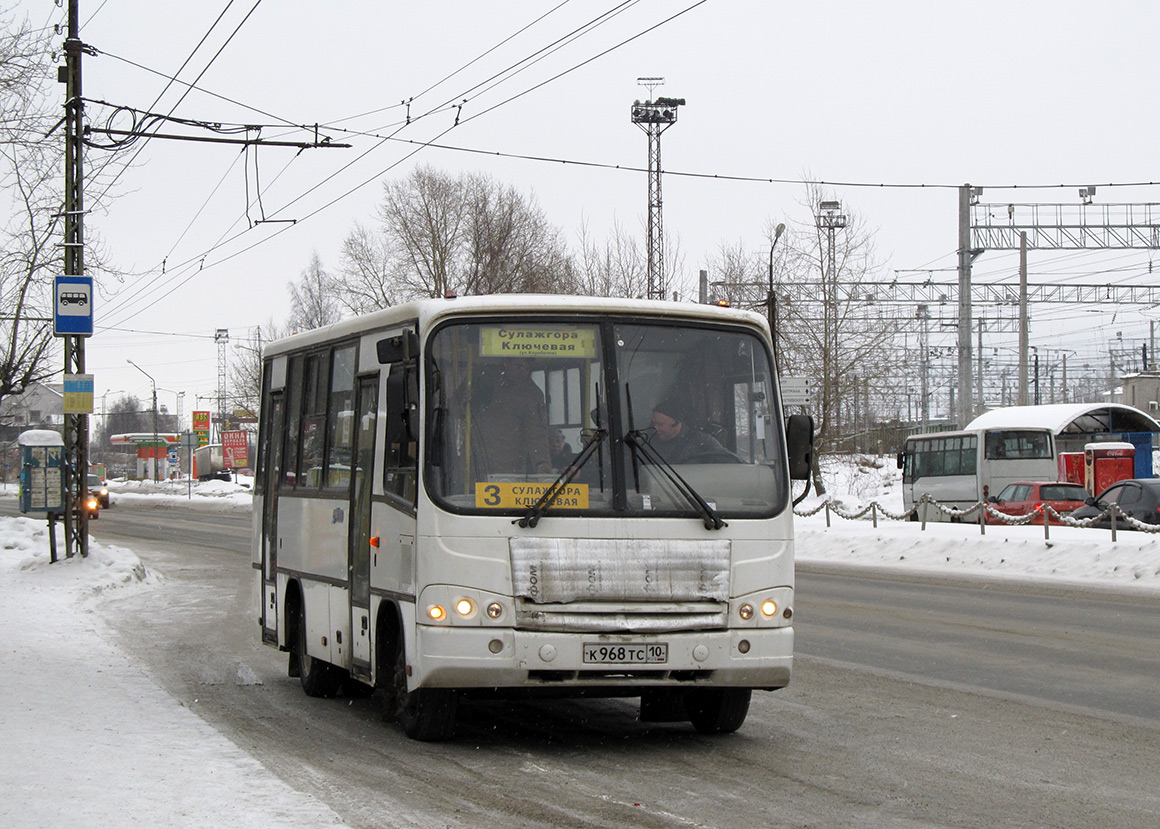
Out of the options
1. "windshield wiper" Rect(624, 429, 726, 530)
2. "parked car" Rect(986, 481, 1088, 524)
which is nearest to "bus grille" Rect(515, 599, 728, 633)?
"windshield wiper" Rect(624, 429, 726, 530)

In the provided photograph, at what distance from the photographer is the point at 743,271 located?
52844 millimetres

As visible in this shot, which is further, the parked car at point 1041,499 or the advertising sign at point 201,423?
the advertising sign at point 201,423

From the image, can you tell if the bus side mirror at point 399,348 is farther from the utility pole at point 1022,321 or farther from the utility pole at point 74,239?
the utility pole at point 1022,321

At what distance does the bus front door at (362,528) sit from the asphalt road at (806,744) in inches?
20.2

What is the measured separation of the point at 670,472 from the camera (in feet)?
26.6

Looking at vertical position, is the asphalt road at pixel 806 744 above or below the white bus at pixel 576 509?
below

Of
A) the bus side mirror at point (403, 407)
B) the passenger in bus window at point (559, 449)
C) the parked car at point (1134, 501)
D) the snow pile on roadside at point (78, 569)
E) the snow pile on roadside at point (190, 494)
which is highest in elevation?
the bus side mirror at point (403, 407)

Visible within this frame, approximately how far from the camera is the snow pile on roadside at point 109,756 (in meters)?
6.02

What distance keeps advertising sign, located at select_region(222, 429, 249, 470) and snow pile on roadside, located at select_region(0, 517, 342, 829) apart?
69.0 meters

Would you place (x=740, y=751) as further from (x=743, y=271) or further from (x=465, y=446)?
(x=743, y=271)

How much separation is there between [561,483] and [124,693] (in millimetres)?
4265

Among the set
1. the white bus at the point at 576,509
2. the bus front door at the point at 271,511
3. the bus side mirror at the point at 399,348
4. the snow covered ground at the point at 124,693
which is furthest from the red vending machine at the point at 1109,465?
the bus side mirror at the point at 399,348

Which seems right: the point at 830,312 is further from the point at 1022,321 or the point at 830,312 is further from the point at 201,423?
the point at 201,423

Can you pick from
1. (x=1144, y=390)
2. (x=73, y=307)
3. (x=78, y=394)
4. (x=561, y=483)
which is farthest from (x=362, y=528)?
(x=1144, y=390)
